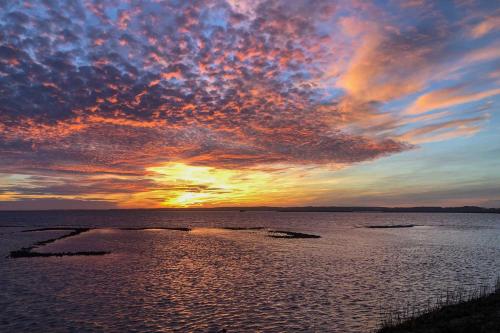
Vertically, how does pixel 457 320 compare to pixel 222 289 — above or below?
above

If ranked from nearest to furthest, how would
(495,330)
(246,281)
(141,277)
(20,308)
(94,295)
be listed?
(495,330), (20,308), (94,295), (246,281), (141,277)

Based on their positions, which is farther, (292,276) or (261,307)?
(292,276)

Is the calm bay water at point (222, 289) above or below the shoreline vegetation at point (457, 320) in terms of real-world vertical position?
below

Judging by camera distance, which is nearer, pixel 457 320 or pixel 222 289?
pixel 457 320

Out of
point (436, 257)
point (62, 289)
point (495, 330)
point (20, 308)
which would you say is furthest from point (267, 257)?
point (495, 330)

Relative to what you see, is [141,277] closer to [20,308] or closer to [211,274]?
[211,274]

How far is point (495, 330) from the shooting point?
51.2 ft

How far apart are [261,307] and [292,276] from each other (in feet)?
38.9

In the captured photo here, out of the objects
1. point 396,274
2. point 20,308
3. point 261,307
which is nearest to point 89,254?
point 20,308

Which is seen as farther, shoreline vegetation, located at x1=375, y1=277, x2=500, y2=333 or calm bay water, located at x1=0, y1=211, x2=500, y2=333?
calm bay water, located at x1=0, y1=211, x2=500, y2=333

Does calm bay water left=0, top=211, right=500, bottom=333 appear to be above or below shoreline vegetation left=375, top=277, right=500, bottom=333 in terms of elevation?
below

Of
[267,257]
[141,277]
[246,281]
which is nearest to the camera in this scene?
[246,281]

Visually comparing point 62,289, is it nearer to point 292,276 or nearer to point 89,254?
point 292,276

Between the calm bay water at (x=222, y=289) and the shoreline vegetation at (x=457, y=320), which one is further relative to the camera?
the calm bay water at (x=222, y=289)
